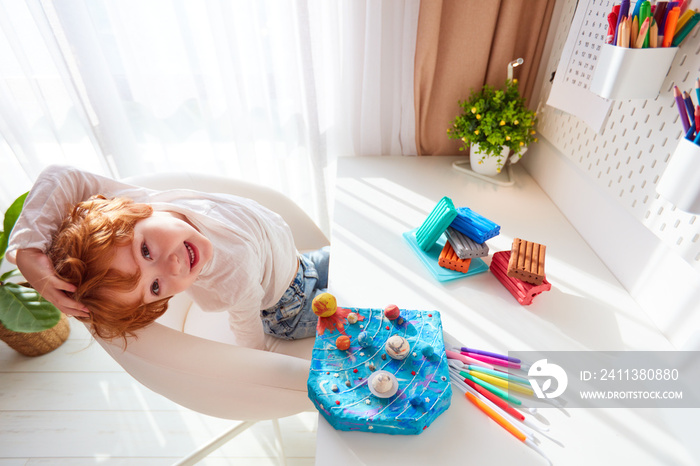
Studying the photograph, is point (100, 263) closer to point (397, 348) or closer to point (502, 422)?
point (397, 348)

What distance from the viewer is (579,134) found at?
0.99 metres

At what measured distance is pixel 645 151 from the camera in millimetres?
764

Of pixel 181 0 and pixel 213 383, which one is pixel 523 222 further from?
pixel 181 0

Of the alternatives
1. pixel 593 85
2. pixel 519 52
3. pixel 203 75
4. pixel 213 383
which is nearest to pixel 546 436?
pixel 213 383

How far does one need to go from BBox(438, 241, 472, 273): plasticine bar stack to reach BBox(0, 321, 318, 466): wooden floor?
2.72 feet

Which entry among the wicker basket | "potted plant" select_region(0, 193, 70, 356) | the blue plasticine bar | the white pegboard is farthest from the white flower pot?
the wicker basket

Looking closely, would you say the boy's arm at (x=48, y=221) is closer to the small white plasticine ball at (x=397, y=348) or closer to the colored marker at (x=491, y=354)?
the small white plasticine ball at (x=397, y=348)

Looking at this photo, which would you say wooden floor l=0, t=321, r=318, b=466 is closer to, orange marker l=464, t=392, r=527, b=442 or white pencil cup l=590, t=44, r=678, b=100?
orange marker l=464, t=392, r=527, b=442

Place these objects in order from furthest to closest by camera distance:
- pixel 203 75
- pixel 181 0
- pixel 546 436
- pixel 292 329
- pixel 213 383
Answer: pixel 203 75 < pixel 181 0 < pixel 292 329 < pixel 213 383 < pixel 546 436

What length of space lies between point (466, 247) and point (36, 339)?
1693mm

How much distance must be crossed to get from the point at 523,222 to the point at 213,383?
2.89 ft

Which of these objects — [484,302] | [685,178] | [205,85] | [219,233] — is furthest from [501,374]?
[205,85]

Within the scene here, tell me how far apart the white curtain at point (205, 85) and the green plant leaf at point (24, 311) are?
0.54 m

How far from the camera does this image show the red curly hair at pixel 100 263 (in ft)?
2.08
